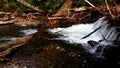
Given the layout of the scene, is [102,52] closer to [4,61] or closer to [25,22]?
[4,61]

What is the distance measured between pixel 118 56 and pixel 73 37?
254 cm

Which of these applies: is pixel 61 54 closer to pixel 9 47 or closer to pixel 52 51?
pixel 52 51

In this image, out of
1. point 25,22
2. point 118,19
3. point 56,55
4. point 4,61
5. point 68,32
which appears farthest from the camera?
point 25,22

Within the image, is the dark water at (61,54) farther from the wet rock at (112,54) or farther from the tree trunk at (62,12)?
the tree trunk at (62,12)

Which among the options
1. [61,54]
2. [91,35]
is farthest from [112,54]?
[91,35]

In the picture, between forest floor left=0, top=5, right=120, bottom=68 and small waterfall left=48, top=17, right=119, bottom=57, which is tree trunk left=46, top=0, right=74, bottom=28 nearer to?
forest floor left=0, top=5, right=120, bottom=68

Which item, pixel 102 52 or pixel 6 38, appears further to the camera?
pixel 6 38

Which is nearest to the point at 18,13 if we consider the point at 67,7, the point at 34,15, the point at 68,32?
the point at 34,15

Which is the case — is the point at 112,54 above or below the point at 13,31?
above

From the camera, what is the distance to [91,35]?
10.1m

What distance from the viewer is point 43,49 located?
8.27 metres

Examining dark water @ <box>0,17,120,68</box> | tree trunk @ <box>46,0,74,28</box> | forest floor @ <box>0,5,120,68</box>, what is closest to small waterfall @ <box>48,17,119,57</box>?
dark water @ <box>0,17,120,68</box>

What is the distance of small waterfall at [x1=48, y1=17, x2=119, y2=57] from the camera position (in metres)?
8.63

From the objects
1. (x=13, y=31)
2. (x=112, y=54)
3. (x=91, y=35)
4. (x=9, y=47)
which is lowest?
(x=13, y=31)
